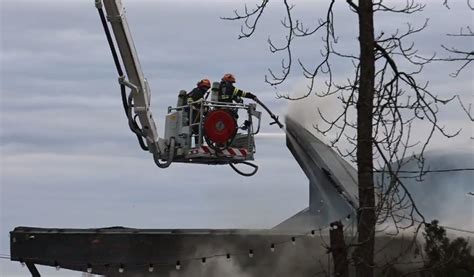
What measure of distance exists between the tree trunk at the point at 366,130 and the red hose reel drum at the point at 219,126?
8.96 metres

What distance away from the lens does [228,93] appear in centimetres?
1770

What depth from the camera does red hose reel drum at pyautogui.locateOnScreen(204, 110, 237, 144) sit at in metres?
17.2

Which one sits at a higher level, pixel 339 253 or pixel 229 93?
pixel 229 93

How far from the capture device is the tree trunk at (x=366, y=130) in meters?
8.23

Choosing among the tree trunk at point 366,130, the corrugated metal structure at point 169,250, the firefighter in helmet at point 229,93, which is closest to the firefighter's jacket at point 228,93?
the firefighter in helmet at point 229,93

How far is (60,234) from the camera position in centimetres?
1419

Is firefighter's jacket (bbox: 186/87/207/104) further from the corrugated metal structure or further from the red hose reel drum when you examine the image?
the corrugated metal structure

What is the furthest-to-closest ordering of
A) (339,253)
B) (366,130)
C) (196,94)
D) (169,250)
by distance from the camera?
(196,94) < (169,250) < (366,130) < (339,253)

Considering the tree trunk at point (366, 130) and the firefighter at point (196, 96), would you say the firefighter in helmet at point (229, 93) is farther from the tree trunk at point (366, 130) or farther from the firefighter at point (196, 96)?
the tree trunk at point (366, 130)

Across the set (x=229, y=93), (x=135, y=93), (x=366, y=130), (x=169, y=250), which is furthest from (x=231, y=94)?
(x=366, y=130)

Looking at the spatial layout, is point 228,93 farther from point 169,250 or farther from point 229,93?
point 169,250

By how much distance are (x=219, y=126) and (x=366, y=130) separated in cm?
916

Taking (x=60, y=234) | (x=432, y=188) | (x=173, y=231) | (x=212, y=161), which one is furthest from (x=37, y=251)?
(x=432, y=188)

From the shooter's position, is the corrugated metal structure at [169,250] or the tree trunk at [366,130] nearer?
the tree trunk at [366,130]
